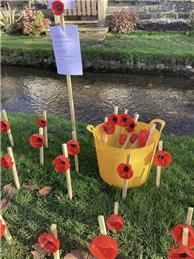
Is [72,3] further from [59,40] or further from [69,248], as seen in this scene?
[69,248]

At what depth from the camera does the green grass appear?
2.88 metres

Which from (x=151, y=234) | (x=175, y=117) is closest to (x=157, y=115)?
(x=175, y=117)

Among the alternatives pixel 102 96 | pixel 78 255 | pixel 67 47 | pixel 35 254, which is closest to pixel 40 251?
pixel 35 254

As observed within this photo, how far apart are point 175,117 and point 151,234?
3.42 m

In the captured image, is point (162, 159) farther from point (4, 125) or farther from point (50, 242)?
point (4, 125)

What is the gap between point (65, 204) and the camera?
3.31 m

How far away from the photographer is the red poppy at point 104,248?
2.18m

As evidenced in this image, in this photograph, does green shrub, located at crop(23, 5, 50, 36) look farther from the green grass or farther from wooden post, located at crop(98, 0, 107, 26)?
the green grass

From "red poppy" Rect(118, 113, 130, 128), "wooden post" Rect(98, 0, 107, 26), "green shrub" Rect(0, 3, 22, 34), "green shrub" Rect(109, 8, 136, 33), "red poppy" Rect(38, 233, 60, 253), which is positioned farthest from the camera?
"green shrub" Rect(0, 3, 22, 34)

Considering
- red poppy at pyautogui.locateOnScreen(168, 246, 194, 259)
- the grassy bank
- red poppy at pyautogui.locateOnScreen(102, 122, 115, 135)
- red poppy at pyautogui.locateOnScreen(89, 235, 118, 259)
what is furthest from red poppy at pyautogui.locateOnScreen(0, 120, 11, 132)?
the grassy bank

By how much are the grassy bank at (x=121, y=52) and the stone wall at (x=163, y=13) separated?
74 cm

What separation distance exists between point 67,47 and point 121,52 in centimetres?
489

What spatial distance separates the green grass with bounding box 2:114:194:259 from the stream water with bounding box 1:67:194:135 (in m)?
2.01

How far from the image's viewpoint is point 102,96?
7.21 m
